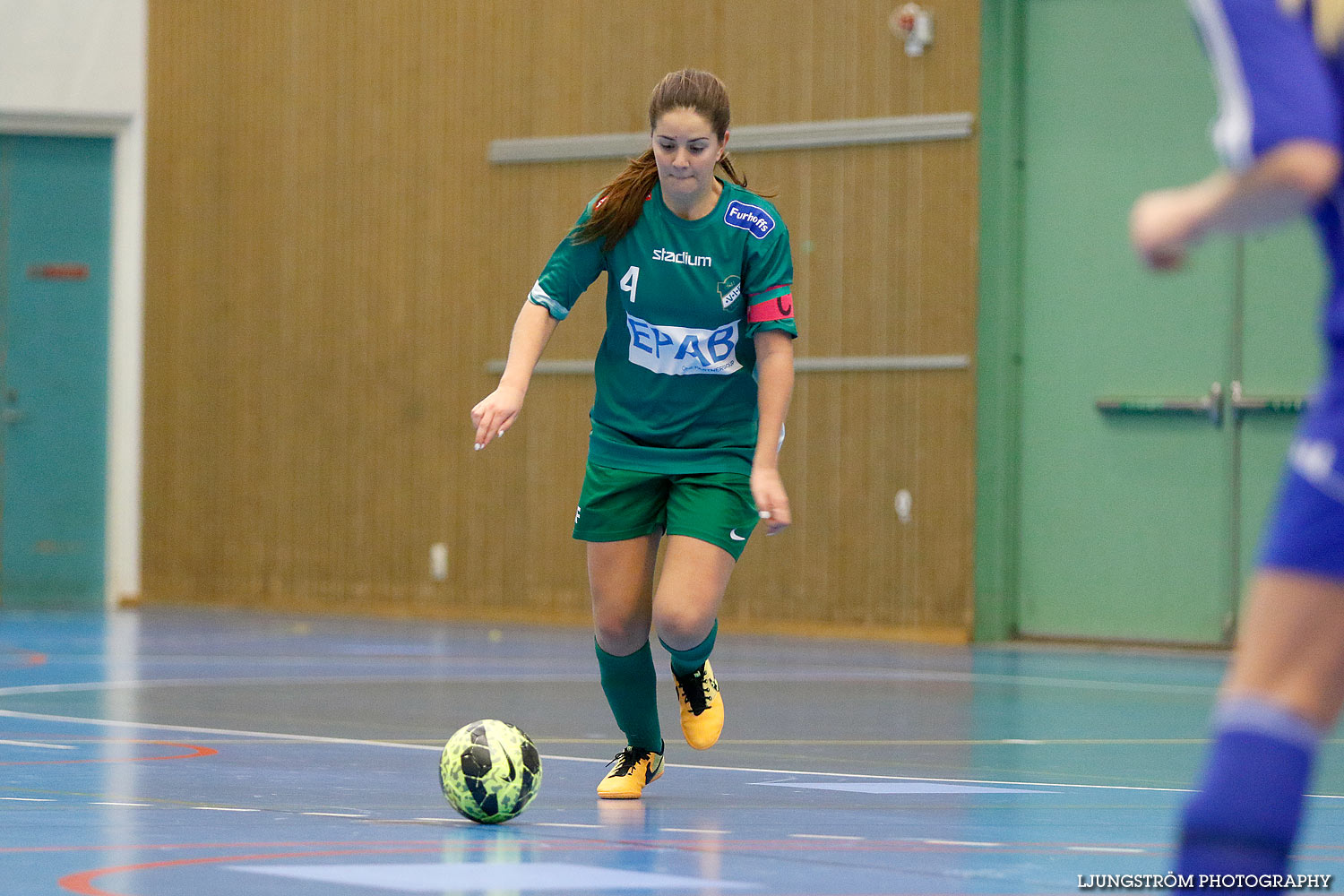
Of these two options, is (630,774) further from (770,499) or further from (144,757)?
(144,757)

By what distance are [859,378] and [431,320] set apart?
3.68 meters

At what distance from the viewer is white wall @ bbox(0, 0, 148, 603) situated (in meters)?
16.2

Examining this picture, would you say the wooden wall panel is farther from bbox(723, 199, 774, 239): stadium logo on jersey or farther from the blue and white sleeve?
the blue and white sleeve

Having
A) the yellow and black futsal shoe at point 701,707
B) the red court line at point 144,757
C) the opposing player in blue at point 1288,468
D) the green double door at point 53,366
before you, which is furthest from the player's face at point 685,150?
the green double door at point 53,366

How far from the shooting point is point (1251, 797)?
83.3 inches

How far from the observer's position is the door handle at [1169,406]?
12492 millimetres

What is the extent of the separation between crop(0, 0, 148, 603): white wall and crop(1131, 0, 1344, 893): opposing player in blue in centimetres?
1526

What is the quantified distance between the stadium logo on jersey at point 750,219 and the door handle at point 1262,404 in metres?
7.71

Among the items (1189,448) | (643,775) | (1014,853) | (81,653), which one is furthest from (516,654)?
(1014,853)

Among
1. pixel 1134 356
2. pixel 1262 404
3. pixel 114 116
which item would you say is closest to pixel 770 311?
pixel 1262 404

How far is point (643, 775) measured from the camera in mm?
5156

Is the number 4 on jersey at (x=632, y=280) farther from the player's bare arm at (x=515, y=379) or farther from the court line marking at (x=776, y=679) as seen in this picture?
the court line marking at (x=776, y=679)

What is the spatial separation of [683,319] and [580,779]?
131 cm

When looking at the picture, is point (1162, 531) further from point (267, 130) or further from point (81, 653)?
point (267, 130)
